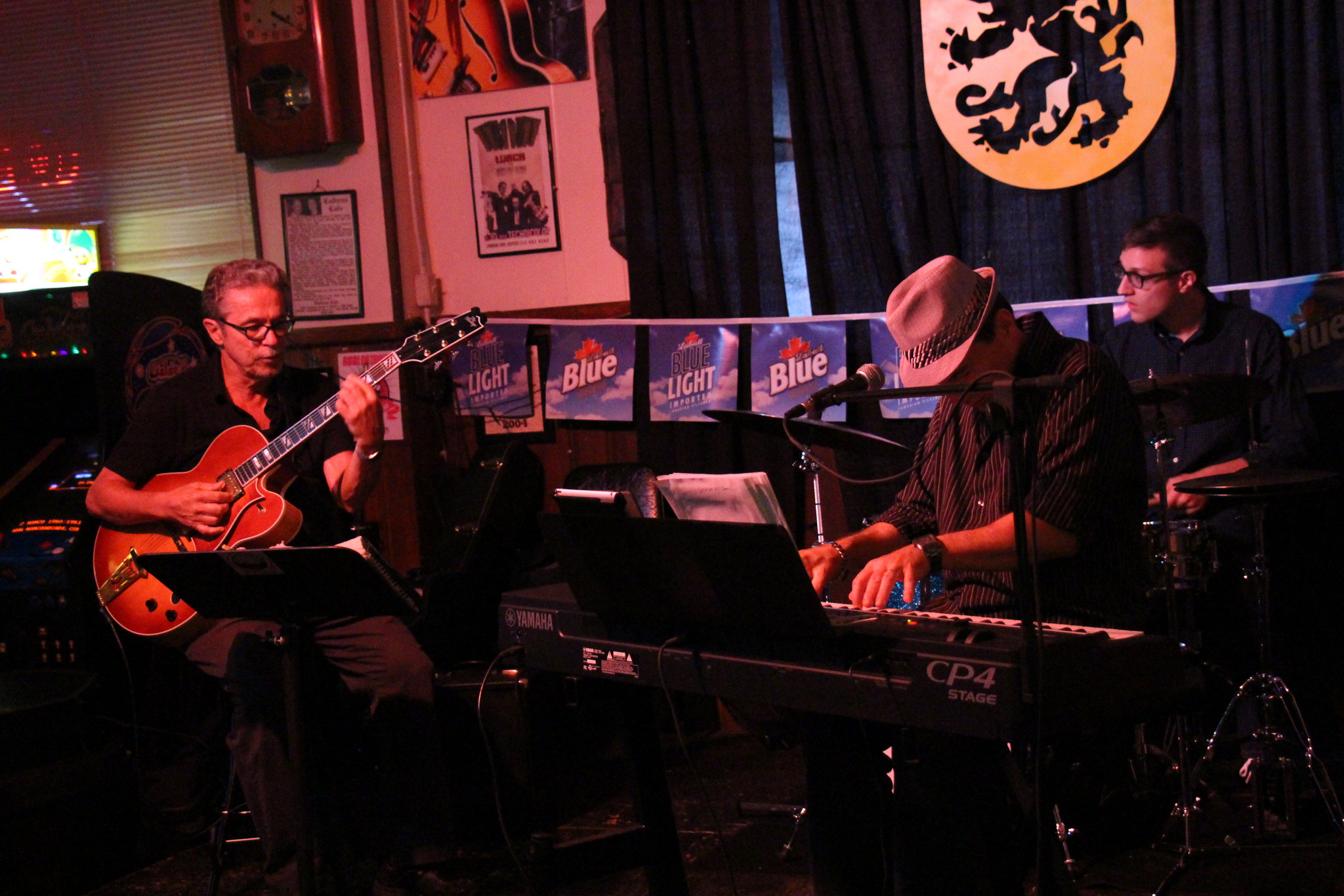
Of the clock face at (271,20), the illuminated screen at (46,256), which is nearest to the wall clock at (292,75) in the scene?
the clock face at (271,20)

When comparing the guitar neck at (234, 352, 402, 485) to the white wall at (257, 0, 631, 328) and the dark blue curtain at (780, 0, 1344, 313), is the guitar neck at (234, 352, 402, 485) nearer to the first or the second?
the white wall at (257, 0, 631, 328)

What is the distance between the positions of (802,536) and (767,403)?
1.94 ft

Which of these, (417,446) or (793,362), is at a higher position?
(793,362)

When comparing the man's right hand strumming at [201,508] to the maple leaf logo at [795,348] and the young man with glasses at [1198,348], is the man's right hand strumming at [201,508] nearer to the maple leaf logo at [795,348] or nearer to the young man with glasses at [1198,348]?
the maple leaf logo at [795,348]

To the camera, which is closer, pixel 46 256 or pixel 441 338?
pixel 441 338

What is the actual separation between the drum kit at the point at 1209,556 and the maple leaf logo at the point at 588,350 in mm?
1681

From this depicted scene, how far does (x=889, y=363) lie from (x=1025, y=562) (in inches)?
106

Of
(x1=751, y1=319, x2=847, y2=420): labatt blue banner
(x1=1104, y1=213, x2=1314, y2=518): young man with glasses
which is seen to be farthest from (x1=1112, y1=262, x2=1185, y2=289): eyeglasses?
(x1=751, y1=319, x2=847, y2=420): labatt blue banner

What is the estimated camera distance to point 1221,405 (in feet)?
10.7

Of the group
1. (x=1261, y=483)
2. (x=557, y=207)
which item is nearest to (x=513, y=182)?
(x=557, y=207)

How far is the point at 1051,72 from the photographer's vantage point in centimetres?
430

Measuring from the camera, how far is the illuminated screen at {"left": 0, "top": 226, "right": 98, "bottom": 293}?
544 centimetres

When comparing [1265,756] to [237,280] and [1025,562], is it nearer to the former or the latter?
[1025,562]

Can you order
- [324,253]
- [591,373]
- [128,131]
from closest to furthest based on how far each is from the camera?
[591,373]
[324,253]
[128,131]
